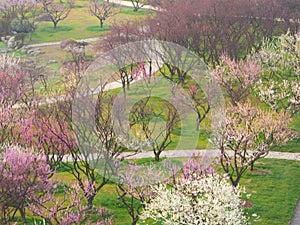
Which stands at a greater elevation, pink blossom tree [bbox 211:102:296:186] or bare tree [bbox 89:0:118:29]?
bare tree [bbox 89:0:118:29]

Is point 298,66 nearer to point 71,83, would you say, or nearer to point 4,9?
point 71,83

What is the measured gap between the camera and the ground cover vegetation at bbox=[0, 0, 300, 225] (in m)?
32.5

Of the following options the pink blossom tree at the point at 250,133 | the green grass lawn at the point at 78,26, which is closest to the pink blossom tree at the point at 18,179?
the pink blossom tree at the point at 250,133

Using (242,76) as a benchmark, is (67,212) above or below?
below

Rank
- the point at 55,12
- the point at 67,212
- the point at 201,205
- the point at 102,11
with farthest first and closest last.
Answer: the point at 102,11 → the point at 55,12 → the point at 67,212 → the point at 201,205

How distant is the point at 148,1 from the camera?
313ft

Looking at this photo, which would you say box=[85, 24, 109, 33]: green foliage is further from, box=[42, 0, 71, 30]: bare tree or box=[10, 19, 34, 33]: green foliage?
box=[10, 19, 34, 33]: green foliage

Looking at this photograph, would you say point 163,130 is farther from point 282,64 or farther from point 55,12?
point 55,12

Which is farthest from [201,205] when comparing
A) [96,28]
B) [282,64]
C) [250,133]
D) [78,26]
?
[78,26]

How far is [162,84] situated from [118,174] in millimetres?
22059

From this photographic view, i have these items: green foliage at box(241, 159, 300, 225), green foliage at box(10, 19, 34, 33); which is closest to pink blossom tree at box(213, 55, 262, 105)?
green foliage at box(241, 159, 300, 225)

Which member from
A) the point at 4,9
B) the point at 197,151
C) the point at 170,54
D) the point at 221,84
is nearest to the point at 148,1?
the point at 4,9

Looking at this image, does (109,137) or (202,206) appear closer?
(202,206)

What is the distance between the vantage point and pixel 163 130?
149 ft
